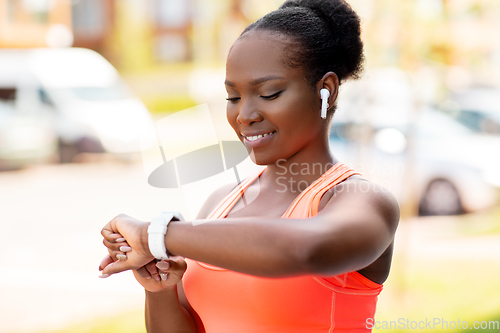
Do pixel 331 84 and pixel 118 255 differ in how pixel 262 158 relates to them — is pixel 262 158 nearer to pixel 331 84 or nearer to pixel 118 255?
pixel 331 84

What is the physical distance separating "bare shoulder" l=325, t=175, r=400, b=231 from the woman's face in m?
0.23

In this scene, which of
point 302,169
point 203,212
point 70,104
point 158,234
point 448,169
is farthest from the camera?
point 70,104

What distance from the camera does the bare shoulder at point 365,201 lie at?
4.46 feet

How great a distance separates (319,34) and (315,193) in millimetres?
539

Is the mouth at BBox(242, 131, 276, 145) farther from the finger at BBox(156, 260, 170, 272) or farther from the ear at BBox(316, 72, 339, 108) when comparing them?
the finger at BBox(156, 260, 170, 272)

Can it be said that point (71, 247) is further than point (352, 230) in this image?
Yes

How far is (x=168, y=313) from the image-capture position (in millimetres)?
1846

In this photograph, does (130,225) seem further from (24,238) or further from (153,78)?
(153,78)

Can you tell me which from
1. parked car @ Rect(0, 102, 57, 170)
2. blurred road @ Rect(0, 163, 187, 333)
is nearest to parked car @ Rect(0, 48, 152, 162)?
parked car @ Rect(0, 102, 57, 170)

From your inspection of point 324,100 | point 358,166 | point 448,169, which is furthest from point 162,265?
point 448,169

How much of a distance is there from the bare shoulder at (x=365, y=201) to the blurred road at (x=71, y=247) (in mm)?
655

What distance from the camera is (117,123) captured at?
1413 cm

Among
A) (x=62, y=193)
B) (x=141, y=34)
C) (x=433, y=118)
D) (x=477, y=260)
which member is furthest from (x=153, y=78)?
(x=477, y=260)

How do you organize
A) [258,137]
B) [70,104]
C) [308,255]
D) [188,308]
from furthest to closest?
[70,104]
[188,308]
[258,137]
[308,255]
